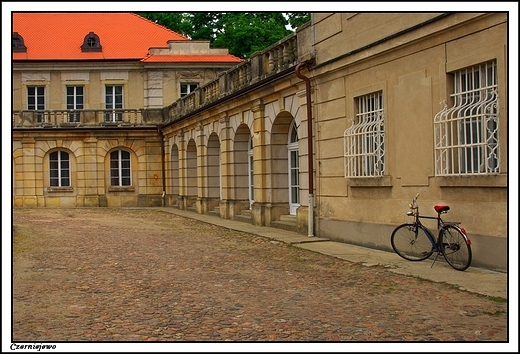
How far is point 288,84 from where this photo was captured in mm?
17781

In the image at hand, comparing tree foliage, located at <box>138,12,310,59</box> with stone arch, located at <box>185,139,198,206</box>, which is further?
tree foliage, located at <box>138,12,310,59</box>

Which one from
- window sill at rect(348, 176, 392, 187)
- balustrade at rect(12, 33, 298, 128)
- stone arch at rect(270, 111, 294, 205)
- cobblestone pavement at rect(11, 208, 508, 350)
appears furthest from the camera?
stone arch at rect(270, 111, 294, 205)

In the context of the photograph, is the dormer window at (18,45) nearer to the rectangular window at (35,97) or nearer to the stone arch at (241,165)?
the rectangular window at (35,97)

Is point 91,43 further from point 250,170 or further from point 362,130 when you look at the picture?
point 362,130

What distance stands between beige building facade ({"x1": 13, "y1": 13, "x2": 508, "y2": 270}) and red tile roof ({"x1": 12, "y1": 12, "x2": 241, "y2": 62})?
964 cm

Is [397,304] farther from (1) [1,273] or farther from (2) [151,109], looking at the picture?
(2) [151,109]

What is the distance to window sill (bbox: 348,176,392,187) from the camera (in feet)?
43.2

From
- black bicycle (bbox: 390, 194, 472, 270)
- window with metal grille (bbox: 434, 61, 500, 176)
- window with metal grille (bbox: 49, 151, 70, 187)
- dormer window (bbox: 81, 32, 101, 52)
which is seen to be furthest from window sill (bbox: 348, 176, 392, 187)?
dormer window (bbox: 81, 32, 101, 52)

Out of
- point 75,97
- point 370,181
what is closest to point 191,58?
point 75,97

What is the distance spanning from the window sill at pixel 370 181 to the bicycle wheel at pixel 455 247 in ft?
7.50

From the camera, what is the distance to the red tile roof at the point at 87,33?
3722cm

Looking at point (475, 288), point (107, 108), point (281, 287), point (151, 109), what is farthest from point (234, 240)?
point (107, 108)

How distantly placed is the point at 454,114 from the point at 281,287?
13.8ft

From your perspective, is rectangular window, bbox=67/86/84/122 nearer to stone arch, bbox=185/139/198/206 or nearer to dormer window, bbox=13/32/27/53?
dormer window, bbox=13/32/27/53
